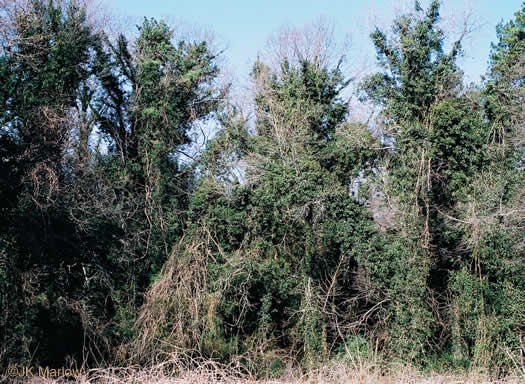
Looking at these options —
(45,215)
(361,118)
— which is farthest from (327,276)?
(45,215)

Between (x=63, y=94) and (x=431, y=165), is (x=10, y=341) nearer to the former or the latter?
(x=63, y=94)

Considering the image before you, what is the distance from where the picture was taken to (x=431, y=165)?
17.5 m

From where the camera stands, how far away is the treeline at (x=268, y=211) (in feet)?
54.9

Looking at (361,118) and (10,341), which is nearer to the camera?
(10,341)

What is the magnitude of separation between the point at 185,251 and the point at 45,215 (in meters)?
4.83

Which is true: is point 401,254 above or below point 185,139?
below

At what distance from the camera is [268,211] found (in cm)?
1939

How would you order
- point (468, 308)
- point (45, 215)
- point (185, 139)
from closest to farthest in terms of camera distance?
point (468, 308) → point (45, 215) → point (185, 139)

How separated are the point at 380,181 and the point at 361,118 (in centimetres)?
317

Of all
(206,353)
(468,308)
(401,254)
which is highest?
(401,254)

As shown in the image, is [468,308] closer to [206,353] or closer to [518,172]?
[518,172]

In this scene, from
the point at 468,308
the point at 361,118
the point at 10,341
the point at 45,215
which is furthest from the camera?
the point at 361,118

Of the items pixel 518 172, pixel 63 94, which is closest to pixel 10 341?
pixel 63 94

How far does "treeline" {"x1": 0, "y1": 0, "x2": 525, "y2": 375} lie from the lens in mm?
16719
